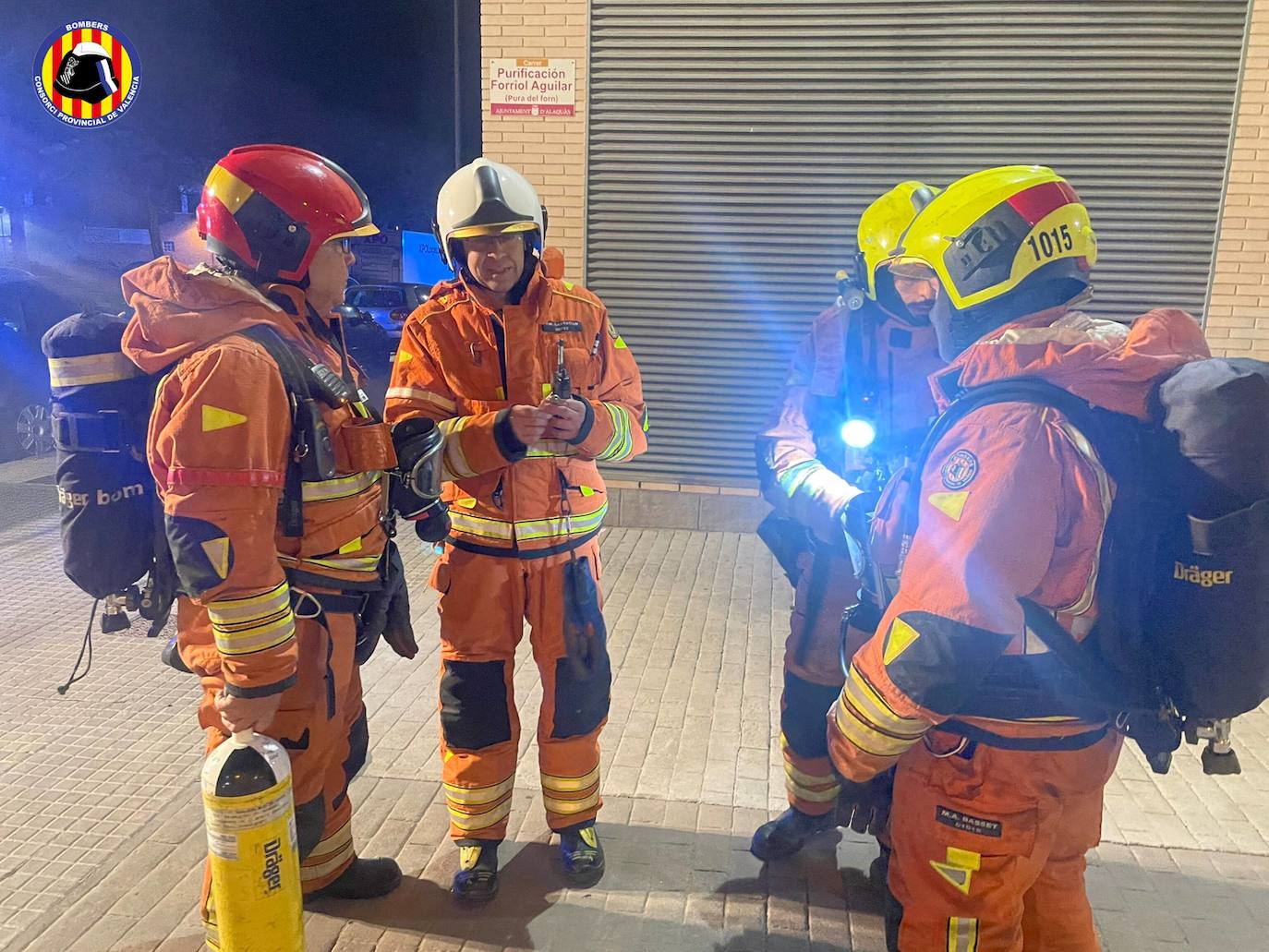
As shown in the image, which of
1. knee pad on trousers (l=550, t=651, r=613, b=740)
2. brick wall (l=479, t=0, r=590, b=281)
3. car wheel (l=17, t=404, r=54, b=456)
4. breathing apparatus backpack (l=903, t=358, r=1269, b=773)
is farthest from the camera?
car wheel (l=17, t=404, r=54, b=456)

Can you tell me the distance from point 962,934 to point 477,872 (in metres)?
1.59

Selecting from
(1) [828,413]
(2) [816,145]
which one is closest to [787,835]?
(1) [828,413]

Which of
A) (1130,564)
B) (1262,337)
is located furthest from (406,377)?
(1262,337)

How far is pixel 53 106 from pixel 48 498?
9.75m

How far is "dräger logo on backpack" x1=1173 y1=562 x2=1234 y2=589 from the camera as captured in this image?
153 centimetres

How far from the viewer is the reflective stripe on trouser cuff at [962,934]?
1869 mm

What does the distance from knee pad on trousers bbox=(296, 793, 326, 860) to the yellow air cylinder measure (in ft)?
1.15

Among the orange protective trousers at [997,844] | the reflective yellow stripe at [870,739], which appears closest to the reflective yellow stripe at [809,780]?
the orange protective trousers at [997,844]

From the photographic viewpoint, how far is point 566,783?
2.89 metres

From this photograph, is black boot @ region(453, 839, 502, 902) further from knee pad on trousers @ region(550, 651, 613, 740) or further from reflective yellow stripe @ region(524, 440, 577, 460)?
reflective yellow stripe @ region(524, 440, 577, 460)

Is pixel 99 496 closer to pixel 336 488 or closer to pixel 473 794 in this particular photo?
pixel 336 488

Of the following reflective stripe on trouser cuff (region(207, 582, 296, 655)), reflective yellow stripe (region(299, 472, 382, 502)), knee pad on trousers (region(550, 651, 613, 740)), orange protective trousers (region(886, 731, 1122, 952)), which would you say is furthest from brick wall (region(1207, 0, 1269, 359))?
reflective stripe on trouser cuff (region(207, 582, 296, 655))

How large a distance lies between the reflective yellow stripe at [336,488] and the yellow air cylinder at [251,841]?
63 cm

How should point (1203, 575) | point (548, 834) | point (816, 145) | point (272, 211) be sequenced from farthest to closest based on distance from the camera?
point (816, 145), point (548, 834), point (272, 211), point (1203, 575)
